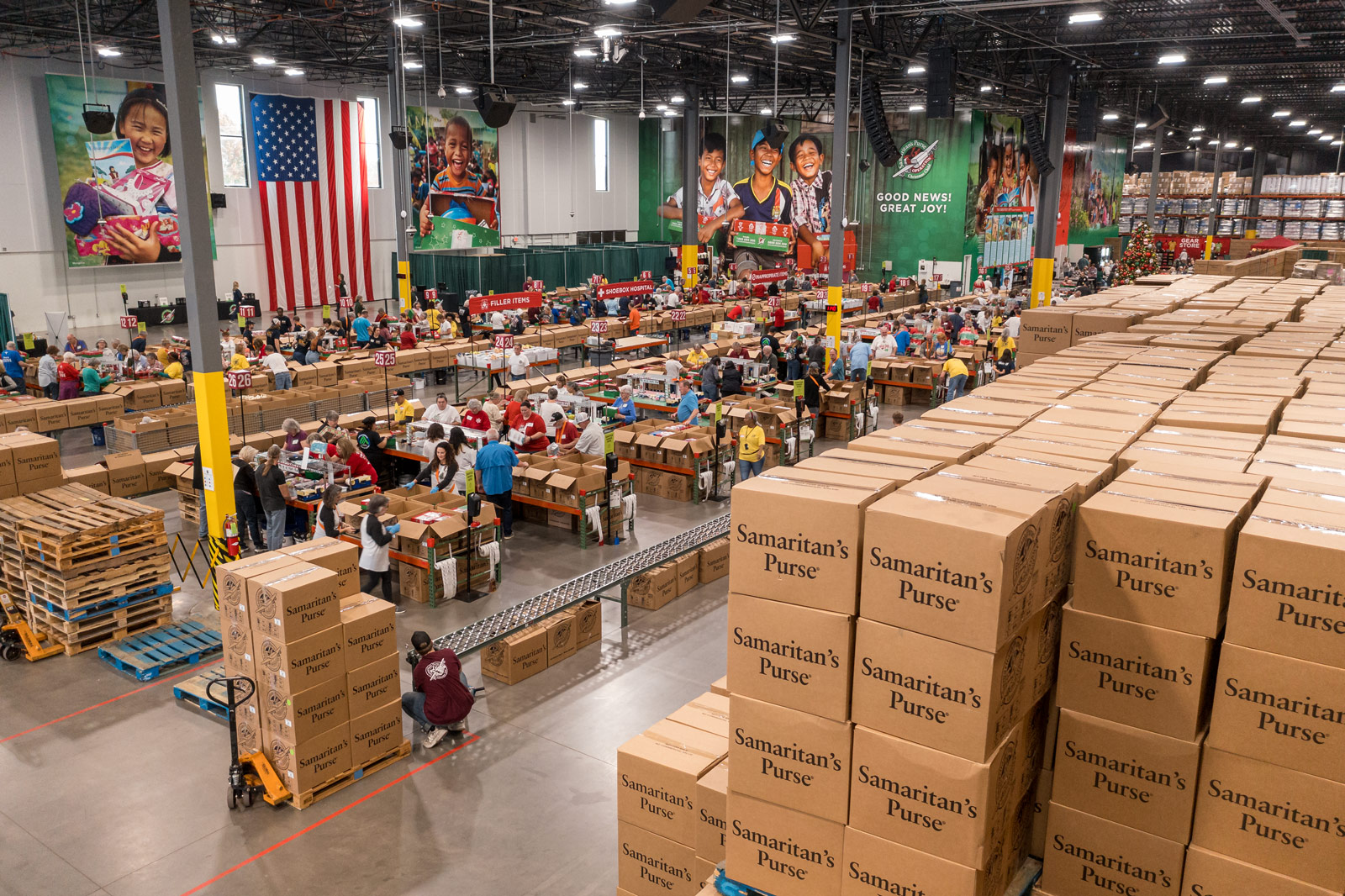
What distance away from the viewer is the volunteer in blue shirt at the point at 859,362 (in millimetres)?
18266

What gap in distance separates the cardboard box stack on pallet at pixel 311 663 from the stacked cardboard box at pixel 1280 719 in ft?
17.6

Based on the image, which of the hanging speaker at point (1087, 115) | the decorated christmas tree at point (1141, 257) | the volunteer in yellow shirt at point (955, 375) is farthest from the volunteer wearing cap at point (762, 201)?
the volunteer in yellow shirt at point (955, 375)

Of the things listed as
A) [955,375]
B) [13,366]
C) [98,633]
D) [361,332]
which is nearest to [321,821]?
[98,633]

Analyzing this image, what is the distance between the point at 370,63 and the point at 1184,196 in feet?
119

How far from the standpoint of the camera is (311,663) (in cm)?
652

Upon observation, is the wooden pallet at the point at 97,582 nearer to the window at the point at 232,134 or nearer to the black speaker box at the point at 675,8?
the black speaker box at the point at 675,8

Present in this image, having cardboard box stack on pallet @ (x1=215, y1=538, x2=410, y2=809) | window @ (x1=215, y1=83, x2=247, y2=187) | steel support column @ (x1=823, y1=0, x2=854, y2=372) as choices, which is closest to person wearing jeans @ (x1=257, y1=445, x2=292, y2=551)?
cardboard box stack on pallet @ (x1=215, y1=538, x2=410, y2=809)

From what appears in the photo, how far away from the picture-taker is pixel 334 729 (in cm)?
677

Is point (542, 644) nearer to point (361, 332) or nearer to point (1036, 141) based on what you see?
point (361, 332)

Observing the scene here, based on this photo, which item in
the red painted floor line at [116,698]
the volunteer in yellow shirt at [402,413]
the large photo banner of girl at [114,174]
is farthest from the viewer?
the large photo banner of girl at [114,174]

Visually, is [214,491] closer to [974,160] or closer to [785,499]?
[785,499]

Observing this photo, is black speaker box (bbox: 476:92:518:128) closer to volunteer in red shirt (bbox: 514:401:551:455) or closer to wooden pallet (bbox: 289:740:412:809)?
volunteer in red shirt (bbox: 514:401:551:455)

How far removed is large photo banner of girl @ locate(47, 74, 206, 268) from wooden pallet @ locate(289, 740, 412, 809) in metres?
23.1

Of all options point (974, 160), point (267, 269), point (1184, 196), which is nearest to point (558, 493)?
point (267, 269)
